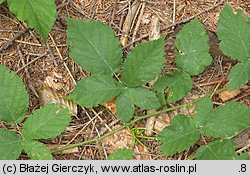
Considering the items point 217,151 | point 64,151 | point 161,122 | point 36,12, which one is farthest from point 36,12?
point 217,151

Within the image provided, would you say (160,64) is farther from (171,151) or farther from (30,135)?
(30,135)

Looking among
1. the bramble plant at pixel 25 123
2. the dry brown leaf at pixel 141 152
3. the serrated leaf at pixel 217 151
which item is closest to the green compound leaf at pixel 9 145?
the bramble plant at pixel 25 123

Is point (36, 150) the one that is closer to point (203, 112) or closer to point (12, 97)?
point (12, 97)

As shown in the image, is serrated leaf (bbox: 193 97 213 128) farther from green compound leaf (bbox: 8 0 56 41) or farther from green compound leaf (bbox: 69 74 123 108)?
green compound leaf (bbox: 8 0 56 41)

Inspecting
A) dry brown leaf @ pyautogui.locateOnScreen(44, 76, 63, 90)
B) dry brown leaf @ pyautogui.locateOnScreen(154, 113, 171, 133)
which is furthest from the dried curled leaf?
dry brown leaf @ pyautogui.locateOnScreen(154, 113, 171, 133)

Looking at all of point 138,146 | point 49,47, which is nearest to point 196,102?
point 138,146

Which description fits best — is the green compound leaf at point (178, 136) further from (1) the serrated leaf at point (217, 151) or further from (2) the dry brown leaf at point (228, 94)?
(2) the dry brown leaf at point (228, 94)
